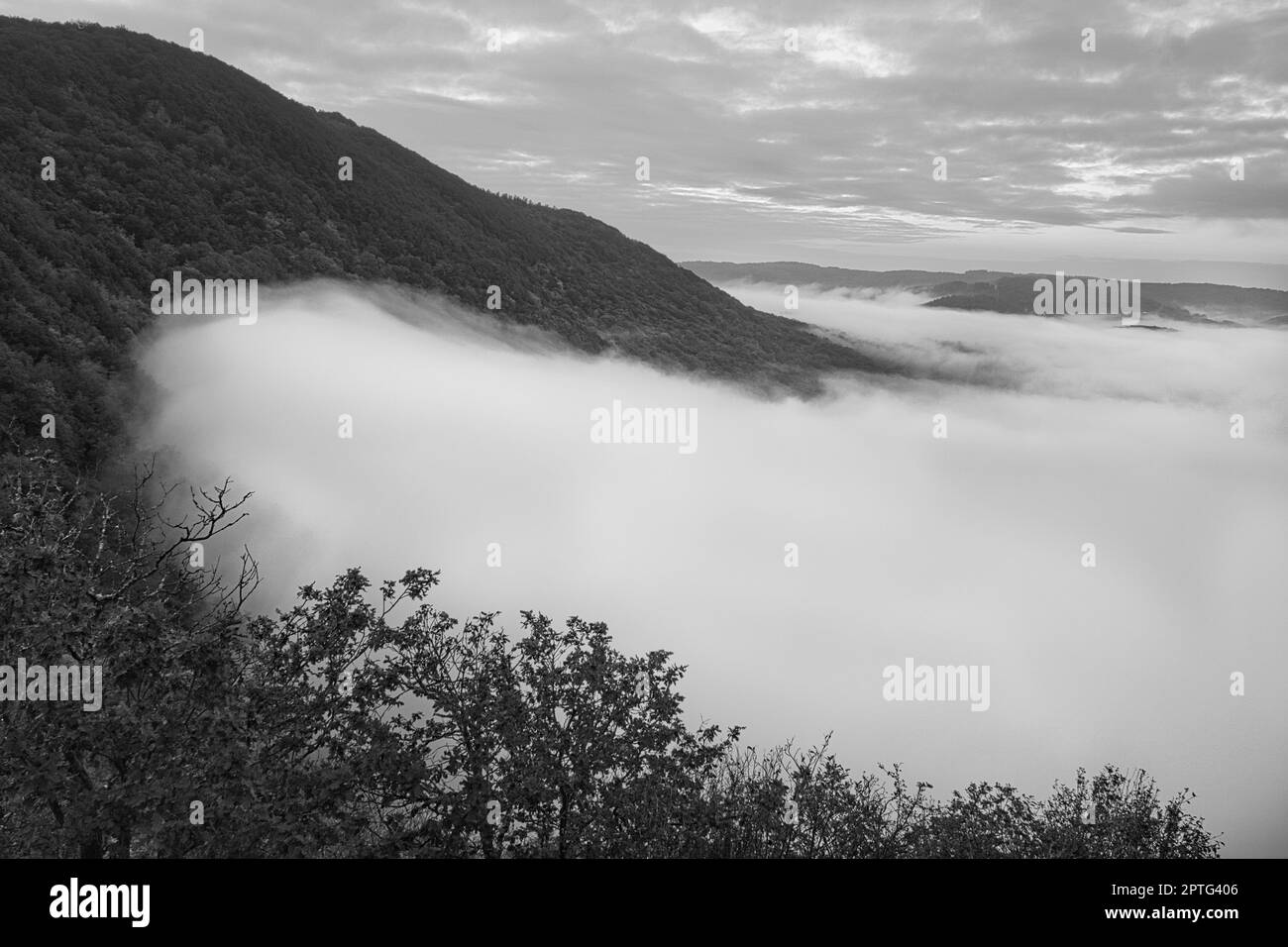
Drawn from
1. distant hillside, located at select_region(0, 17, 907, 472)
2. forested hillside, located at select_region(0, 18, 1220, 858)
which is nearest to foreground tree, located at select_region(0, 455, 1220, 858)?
forested hillside, located at select_region(0, 18, 1220, 858)

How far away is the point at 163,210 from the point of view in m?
83.6

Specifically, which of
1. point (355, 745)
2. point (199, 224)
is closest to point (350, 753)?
point (355, 745)

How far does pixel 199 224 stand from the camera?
291ft

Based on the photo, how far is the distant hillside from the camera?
5041 centimetres

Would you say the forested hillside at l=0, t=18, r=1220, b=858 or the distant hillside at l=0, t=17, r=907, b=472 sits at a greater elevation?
the distant hillside at l=0, t=17, r=907, b=472

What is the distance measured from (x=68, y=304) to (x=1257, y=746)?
825 ft

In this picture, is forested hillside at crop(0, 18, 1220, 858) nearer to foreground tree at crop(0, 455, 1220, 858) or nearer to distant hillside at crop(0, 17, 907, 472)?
foreground tree at crop(0, 455, 1220, 858)

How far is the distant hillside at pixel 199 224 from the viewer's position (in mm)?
50406

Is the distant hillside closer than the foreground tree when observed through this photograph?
No

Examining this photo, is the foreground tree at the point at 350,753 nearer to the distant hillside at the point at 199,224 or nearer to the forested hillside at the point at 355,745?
the forested hillside at the point at 355,745

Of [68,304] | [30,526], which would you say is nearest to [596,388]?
[68,304]

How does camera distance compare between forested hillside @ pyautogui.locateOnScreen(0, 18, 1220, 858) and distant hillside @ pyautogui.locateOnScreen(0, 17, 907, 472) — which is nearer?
forested hillside @ pyautogui.locateOnScreen(0, 18, 1220, 858)

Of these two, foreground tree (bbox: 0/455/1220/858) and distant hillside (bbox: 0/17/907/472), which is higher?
distant hillside (bbox: 0/17/907/472)
